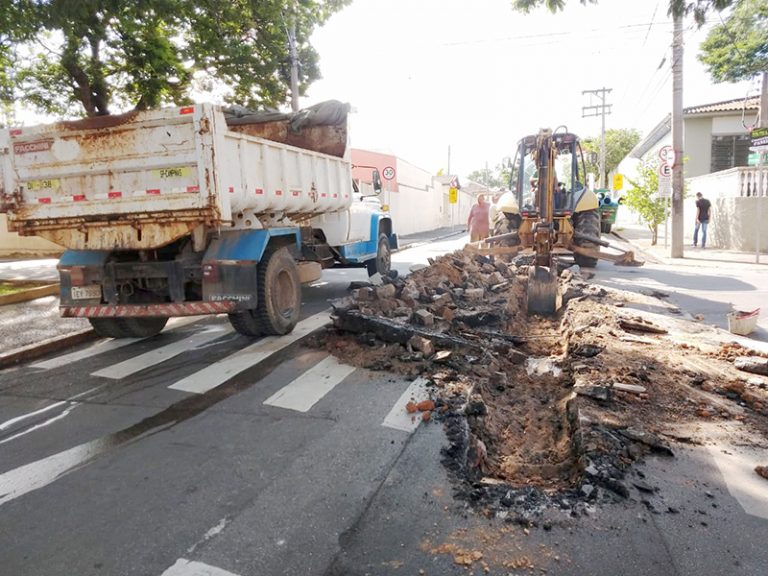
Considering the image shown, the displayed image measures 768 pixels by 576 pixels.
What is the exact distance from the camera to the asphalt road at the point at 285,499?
2688 millimetres

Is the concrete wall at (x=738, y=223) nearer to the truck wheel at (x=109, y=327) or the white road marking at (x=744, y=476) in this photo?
the white road marking at (x=744, y=476)

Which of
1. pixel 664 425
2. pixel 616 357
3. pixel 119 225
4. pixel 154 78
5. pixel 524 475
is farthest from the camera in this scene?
pixel 154 78

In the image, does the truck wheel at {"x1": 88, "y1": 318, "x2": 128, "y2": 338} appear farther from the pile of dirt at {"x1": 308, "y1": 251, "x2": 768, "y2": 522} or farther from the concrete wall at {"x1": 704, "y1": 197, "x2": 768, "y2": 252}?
the concrete wall at {"x1": 704, "y1": 197, "x2": 768, "y2": 252}

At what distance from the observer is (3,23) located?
247 inches

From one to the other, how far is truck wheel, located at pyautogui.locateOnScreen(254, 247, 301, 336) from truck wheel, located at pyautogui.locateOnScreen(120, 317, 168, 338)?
182 centimetres

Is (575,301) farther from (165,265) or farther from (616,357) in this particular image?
(165,265)

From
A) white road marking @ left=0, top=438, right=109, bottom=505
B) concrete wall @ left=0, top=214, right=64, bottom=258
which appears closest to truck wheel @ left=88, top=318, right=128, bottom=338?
white road marking @ left=0, top=438, right=109, bottom=505

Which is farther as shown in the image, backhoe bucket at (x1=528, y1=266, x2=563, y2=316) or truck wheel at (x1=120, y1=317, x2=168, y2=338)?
backhoe bucket at (x1=528, y1=266, x2=563, y2=316)

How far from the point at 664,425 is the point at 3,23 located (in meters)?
8.28

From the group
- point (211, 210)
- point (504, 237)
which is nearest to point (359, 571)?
point (211, 210)

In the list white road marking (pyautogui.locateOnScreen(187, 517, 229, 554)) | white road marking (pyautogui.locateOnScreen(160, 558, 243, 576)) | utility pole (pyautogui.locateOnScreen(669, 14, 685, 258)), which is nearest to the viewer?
white road marking (pyautogui.locateOnScreen(160, 558, 243, 576))

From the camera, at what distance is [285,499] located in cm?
328

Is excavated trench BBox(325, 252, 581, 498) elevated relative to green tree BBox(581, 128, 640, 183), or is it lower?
lower

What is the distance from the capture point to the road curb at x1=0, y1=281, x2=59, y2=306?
9797 mm
